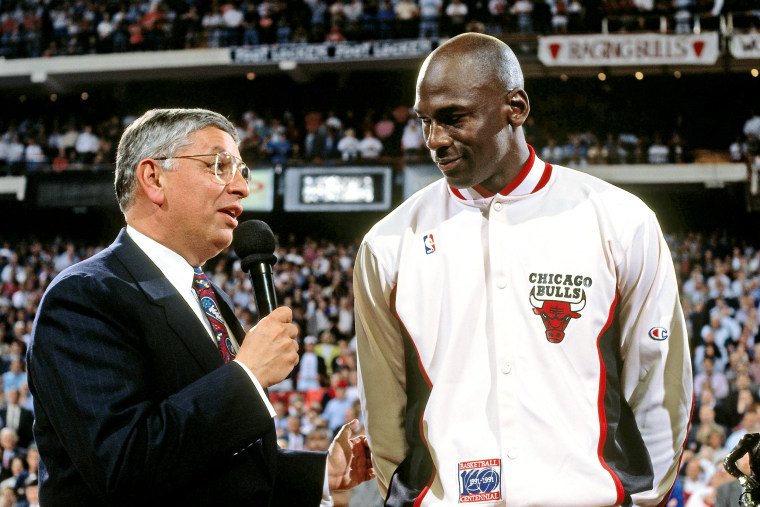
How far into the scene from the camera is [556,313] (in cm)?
193

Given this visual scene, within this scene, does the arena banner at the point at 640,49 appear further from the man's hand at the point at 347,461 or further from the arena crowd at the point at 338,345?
the man's hand at the point at 347,461

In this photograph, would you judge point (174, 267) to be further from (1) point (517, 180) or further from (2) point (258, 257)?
(1) point (517, 180)

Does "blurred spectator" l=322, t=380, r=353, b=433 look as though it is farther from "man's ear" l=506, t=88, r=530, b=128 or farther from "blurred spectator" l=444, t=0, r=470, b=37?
"blurred spectator" l=444, t=0, r=470, b=37

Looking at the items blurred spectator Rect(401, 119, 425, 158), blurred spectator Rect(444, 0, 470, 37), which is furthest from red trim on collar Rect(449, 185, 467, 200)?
blurred spectator Rect(444, 0, 470, 37)

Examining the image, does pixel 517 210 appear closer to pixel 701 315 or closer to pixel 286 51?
pixel 701 315

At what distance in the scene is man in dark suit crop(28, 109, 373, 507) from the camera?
179 centimetres

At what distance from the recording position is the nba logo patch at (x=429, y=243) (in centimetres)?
206

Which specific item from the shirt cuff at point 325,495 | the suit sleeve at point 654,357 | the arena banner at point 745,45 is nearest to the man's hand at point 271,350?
the shirt cuff at point 325,495

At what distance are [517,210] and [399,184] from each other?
12.9 metres

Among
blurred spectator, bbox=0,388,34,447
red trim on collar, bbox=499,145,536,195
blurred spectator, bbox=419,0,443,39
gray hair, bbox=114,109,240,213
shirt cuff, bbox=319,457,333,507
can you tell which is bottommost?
blurred spectator, bbox=0,388,34,447

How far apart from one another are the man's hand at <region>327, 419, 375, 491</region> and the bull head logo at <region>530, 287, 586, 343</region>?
754mm

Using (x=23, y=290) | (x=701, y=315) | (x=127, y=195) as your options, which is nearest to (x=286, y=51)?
(x=23, y=290)

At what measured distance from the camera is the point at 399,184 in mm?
14938

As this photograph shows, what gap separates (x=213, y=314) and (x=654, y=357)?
115cm
